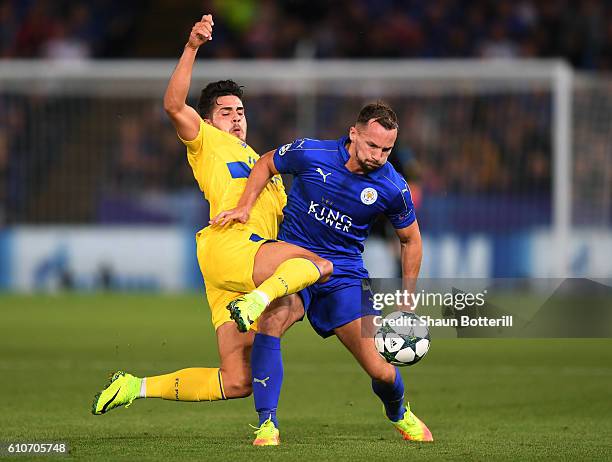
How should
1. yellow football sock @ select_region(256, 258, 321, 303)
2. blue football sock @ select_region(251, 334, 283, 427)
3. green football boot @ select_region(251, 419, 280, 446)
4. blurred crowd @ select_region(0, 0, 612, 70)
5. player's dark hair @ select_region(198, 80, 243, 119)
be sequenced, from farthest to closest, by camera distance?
1. blurred crowd @ select_region(0, 0, 612, 70)
2. player's dark hair @ select_region(198, 80, 243, 119)
3. blue football sock @ select_region(251, 334, 283, 427)
4. green football boot @ select_region(251, 419, 280, 446)
5. yellow football sock @ select_region(256, 258, 321, 303)

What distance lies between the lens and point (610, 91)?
17688mm

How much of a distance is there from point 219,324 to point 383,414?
1843 millimetres

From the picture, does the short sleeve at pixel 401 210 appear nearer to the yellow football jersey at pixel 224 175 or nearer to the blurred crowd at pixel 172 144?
the yellow football jersey at pixel 224 175

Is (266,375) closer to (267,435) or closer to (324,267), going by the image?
(267,435)

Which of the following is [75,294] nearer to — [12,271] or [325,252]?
[12,271]

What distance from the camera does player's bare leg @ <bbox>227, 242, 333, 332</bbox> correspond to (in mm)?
6148

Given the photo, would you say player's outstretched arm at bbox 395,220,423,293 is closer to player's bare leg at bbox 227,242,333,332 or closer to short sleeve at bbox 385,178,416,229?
short sleeve at bbox 385,178,416,229

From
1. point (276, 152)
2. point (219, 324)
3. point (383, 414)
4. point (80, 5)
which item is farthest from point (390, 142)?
point (80, 5)

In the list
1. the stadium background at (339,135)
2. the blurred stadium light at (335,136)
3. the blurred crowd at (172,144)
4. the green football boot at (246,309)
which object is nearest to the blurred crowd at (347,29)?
the stadium background at (339,135)

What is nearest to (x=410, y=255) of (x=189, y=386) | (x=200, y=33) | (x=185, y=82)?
(x=189, y=386)

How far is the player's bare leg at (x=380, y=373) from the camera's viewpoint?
22.4 ft

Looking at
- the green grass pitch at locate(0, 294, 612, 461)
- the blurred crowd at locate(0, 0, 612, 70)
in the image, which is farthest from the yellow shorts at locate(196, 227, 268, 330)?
the blurred crowd at locate(0, 0, 612, 70)

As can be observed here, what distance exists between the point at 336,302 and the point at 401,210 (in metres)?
0.61

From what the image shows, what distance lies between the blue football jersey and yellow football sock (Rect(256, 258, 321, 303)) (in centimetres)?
43
